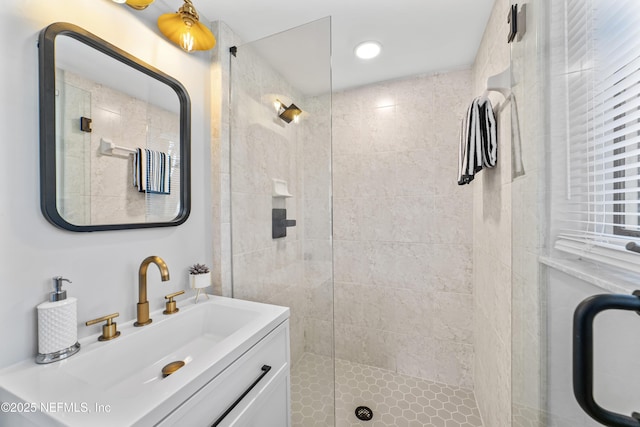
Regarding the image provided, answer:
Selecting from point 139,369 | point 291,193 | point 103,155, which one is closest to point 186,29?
point 103,155

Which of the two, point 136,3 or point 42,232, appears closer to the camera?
point 42,232

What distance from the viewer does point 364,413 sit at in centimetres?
159

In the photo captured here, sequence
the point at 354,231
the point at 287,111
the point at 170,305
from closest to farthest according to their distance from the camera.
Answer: the point at 170,305 → the point at 287,111 → the point at 354,231

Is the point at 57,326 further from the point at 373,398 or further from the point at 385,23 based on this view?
the point at 385,23

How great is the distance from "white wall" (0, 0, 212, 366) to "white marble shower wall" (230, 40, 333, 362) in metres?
0.36

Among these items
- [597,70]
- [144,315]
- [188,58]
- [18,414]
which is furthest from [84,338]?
[597,70]

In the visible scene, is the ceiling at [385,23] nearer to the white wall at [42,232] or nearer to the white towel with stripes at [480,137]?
the white wall at [42,232]

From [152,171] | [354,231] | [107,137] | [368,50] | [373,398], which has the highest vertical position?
[368,50]

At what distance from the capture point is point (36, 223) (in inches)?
29.6

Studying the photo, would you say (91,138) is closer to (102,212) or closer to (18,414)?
(102,212)

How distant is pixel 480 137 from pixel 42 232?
175 centimetres

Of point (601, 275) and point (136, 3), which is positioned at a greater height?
point (136, 3)

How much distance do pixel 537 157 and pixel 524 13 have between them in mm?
444

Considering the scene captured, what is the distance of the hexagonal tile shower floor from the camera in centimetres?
129
